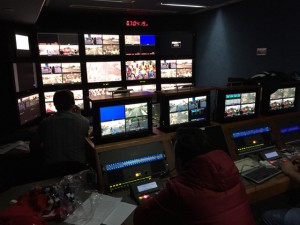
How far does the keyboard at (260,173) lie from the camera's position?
6.81 ft

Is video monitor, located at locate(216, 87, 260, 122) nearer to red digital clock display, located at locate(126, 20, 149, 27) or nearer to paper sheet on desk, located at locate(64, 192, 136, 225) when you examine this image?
paper sheet on desk, located at locate(64, 192, 136, 225)

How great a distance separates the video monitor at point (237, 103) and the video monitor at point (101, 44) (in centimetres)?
275

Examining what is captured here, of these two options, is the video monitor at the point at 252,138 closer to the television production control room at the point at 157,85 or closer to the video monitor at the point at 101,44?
the television production control room at the point at 157,85

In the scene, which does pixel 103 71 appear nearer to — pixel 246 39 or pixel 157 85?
pixel 157 85

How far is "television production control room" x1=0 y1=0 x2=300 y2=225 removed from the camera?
2031mm

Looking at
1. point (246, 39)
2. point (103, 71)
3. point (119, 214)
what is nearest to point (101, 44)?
point (103, 71)

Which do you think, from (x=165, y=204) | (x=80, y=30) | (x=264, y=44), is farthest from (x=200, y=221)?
(x=80, y=30)

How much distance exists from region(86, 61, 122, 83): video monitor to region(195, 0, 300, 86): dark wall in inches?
67.5

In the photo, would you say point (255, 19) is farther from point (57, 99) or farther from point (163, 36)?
point (57, 99)

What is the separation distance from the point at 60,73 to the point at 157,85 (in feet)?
5.93

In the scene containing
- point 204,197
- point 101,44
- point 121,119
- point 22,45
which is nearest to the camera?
point 204,197

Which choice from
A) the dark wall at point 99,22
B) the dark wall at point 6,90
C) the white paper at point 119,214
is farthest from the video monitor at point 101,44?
the white paper at point 119,214

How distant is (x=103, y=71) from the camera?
4.77 m

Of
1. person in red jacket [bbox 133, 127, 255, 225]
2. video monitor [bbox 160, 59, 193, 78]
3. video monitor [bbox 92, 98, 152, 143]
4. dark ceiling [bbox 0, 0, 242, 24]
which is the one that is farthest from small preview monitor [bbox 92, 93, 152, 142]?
video monitor [bbox 160, 59, 193, 78]
